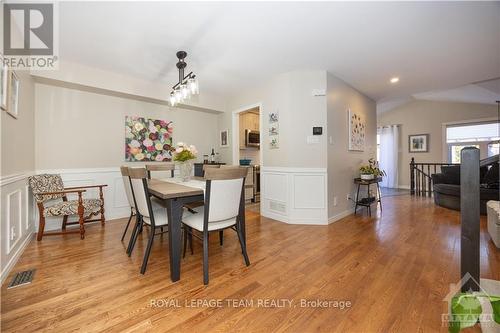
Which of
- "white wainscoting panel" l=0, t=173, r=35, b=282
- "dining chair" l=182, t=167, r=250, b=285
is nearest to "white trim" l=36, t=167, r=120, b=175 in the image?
"white wainscoting panel" l=0, t=173, r=35, b=282

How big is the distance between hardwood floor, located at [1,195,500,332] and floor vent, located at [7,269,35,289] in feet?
0.21

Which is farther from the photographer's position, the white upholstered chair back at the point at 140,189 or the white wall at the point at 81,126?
the white wall at the point at 81,126

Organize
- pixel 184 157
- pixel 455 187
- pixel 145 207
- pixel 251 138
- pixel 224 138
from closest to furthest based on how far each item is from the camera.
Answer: pixel 145 207, pixel 184 157, pixel 455 187, pixel 224 138, pixel 251 138

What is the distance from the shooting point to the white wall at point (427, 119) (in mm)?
5954

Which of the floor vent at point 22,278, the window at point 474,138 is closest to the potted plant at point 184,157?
the floor vent at point 22,278

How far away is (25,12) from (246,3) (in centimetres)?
212

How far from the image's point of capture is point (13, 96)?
211cm

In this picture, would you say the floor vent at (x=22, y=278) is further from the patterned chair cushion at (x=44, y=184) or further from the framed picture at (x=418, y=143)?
the framed picture at (x=418, y=143)

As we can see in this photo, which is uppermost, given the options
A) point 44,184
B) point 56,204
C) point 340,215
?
point 44,184

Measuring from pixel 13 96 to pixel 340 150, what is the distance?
4.28 meters

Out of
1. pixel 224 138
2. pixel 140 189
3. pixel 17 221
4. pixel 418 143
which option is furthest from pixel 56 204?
pixel 418 143

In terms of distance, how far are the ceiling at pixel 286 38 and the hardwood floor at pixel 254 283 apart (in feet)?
7.82

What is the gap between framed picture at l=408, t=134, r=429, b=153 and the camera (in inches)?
263

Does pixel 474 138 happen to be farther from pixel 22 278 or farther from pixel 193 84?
pixel 22 278
